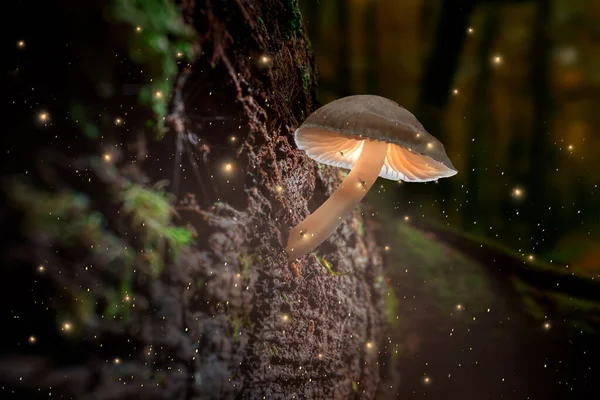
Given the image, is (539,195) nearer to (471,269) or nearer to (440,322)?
(471,269)

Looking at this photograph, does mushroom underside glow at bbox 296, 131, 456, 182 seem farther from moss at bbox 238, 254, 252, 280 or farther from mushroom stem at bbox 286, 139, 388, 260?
moss at bbox 238, 254, 252, 280

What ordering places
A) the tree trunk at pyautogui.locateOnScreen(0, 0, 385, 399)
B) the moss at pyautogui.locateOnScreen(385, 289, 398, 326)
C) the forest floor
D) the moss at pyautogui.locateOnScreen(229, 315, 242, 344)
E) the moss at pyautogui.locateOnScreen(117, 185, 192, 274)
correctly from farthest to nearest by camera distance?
the moss at pyautogui.locateOnScreen(385, 289, 398, 326), the forest floor, the moss at pyautogui.locateOnScreen(229, 315, 242, 344), the moss at pyautogui.locateOnScreen(117, 185, 192, 274), the tree trunk at pyautogui.locateOnScreen(0, 0, 385, 399)

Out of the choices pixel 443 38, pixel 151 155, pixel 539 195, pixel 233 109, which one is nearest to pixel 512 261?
pixel 539 195

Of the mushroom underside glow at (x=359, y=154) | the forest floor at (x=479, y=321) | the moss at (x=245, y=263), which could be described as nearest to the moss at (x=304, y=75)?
the mushroom underside glow at (x=359, y=154)

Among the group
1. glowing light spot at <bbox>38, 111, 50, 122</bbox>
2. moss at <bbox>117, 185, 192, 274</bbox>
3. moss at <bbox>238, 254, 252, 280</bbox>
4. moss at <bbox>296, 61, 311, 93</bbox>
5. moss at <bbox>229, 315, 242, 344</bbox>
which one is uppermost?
glowing light spot at <bbox>38, 111, 50, 122</bbox>

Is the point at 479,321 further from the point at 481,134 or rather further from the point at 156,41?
the point at 156,41

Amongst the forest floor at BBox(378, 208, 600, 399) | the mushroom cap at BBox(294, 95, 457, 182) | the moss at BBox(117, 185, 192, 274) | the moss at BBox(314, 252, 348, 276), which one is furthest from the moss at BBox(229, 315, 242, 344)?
the forest floor at BBox(378, 208, 600, 399)

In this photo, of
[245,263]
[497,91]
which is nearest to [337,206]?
[245,263]
